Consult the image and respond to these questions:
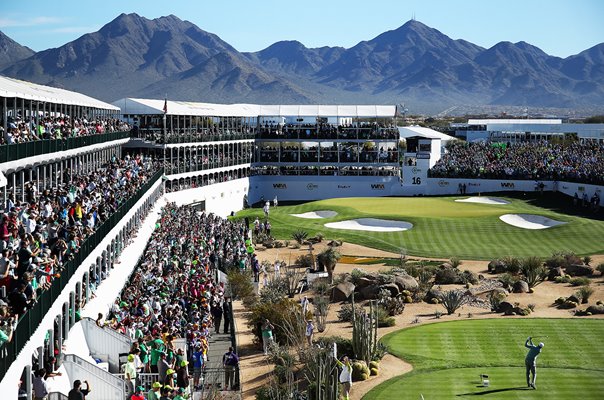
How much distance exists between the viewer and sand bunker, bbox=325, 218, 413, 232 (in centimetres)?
6309

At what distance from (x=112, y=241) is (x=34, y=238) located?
13001 mm

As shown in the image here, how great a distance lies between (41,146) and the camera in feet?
101

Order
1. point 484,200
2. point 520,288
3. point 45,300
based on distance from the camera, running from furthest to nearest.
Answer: point 484,200, point 520,288, point 45,300

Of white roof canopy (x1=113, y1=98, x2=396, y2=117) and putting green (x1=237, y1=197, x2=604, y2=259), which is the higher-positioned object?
white roof canopy (x1=113, y1=98, x2=396, y2=117)

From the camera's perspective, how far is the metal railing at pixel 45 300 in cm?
1816

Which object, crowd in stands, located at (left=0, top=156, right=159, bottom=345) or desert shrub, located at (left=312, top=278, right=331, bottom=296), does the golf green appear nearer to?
desert shrub, located at (left=312, top=278, right=331, bottom=296)

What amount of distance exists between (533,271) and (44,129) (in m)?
23.1

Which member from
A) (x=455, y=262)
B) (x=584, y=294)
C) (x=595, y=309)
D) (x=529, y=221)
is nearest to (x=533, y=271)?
(x=584, y=294)

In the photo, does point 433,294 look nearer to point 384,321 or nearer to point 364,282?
point 364,282

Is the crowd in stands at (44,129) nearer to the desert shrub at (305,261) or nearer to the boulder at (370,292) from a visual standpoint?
the desert shrub at (305,261)

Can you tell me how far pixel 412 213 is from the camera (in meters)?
67.8

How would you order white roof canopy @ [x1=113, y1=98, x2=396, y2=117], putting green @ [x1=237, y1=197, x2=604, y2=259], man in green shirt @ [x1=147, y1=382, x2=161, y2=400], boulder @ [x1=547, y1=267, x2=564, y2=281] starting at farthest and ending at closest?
white roof canopy @ [x1=113, y1=98, x2=396, y2=117] < putting green @ [x1=237, y1=197, x2=604, y2=259] < boulder @ [x1=547, y1=267, x2=564, y2=281] < man in green shirt @ [x1=147, y1=382, x2=161, y2=400]

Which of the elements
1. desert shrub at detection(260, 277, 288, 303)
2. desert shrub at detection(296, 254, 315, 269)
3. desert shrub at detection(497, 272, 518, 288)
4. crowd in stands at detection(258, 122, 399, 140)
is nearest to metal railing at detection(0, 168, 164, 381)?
desert shrub at detection(260, 277, 288, 303)

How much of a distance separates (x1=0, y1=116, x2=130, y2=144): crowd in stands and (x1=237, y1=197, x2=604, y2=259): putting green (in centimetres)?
1899
